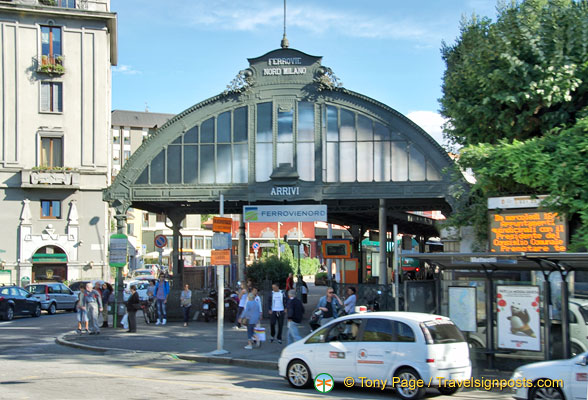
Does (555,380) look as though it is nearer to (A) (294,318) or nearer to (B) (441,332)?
(B) (441,332)

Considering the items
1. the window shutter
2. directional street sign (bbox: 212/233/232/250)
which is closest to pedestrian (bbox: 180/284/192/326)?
directional street sign (bbox: 212/233/232/250)

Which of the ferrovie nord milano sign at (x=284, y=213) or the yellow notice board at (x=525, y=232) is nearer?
the yellow notice board at (x=525, y=232)

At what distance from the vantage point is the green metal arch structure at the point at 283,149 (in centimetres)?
2822

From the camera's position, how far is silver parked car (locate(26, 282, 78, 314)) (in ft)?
120

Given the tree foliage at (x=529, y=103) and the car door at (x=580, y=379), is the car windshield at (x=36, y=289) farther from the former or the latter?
the car door at (x=580, y=379)

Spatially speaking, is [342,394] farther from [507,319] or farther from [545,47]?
[545,47]

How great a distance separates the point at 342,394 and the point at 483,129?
26.6ft

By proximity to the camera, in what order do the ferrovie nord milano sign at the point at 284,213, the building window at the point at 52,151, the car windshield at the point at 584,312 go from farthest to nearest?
the building window at the point at 52,151
the ferrovie nord milano sign at the point at 284,213
the car windshield at the point at 584,312

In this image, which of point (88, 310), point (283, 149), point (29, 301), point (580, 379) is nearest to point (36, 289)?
point (29, 301)

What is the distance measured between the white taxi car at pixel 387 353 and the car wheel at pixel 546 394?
1.69 metres

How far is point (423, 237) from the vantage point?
203 feet

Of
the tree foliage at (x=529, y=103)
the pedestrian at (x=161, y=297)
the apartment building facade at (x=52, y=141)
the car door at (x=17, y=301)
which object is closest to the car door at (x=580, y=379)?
the tree foliage at (x=529, y=103)

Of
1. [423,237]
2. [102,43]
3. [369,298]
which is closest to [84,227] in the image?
[102,43]

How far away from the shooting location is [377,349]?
12.9 meters
